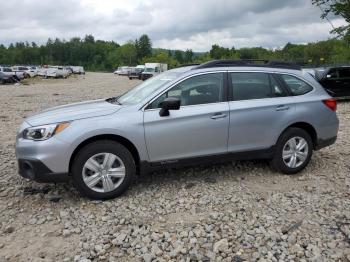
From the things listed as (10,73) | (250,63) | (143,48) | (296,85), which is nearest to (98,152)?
(250,63)

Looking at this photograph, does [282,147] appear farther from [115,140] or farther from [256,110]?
[115,140]

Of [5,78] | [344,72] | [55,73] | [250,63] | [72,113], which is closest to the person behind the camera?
[72,113]

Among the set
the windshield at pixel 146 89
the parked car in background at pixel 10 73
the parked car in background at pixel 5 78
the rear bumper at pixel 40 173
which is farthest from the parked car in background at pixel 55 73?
the rear bumper at pixel 40 173

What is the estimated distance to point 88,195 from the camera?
4688 millimetres

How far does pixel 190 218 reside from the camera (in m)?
4.39

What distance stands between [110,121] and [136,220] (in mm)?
1247

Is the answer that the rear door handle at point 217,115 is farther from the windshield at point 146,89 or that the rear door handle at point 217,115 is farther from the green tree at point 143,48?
the green tree at point 143,48

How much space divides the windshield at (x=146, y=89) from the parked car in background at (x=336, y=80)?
35.7 ft

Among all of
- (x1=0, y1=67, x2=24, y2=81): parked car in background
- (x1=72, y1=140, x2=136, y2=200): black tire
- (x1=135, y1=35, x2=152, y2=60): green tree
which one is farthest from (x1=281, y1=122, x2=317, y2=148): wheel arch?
(x1=135, y1=35, x2=152, y2=60): green tree

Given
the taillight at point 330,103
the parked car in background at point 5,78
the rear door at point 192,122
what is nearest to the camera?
the rear door at point 192,122

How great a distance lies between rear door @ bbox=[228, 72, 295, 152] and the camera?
5293 mm

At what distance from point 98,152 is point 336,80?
502 inches

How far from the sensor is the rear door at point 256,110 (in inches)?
208

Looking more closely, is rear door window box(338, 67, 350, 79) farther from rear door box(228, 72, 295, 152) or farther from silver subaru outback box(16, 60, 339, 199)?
rear door box(228, 72, 295, 152)
